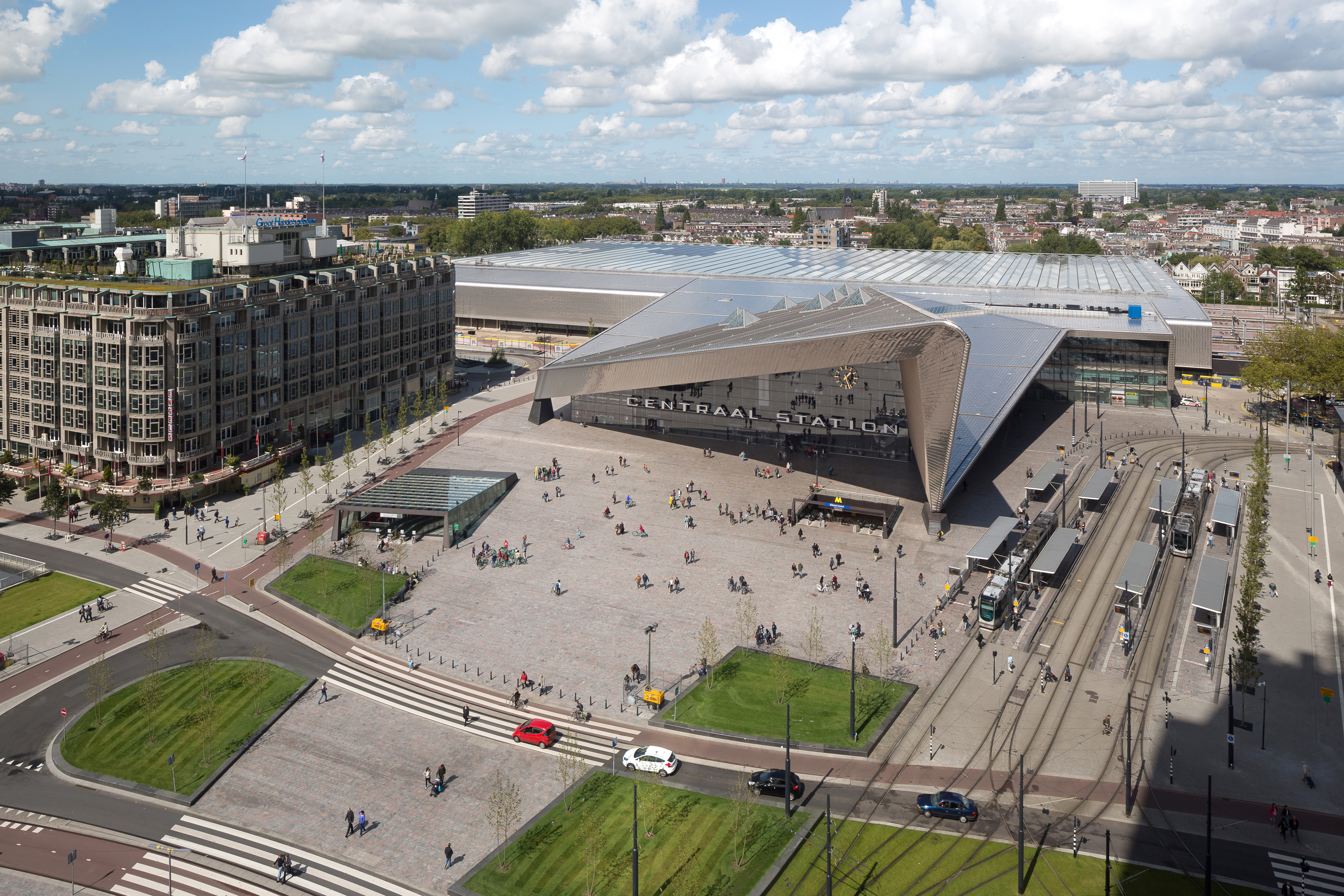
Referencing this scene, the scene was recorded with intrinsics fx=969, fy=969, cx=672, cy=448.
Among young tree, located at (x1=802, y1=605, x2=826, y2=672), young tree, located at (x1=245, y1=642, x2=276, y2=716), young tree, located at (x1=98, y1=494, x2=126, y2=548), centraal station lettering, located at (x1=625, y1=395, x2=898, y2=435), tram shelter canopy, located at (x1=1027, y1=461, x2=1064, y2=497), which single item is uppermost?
centraal station lettering, located at (x1=625, y1=395, x2=898, y2=435)

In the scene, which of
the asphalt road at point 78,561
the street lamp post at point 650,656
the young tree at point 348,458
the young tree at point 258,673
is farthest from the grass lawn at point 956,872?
the young tree at point 348,458

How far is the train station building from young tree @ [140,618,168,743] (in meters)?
41.0

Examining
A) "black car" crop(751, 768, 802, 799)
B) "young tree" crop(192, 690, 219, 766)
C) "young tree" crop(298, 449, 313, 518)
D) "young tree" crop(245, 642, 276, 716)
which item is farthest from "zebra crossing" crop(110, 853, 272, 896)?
"young tree" crop(298, 449, 313, 518)

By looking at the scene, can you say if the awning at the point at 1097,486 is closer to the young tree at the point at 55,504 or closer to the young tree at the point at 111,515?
the young tree at the point at 111,515

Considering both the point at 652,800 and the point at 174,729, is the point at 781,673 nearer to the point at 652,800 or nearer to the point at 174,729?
the point at 652,800

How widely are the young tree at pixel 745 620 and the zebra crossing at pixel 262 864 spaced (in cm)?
2328

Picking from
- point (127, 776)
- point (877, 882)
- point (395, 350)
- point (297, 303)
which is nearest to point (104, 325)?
point (297, 303)

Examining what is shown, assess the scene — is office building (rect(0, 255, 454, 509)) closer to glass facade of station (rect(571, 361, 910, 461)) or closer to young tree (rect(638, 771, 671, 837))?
glass facade of station (rect(571, 361, 910, 461))

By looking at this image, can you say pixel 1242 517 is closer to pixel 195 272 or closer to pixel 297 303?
pixel 297 303

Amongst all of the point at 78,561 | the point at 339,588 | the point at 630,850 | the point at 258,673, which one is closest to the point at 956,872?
the point at 630,850

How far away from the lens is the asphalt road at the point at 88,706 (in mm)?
38844

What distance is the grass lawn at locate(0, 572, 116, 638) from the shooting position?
5512 cm

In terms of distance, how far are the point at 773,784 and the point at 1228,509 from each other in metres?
48.4

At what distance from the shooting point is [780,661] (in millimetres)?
47031
